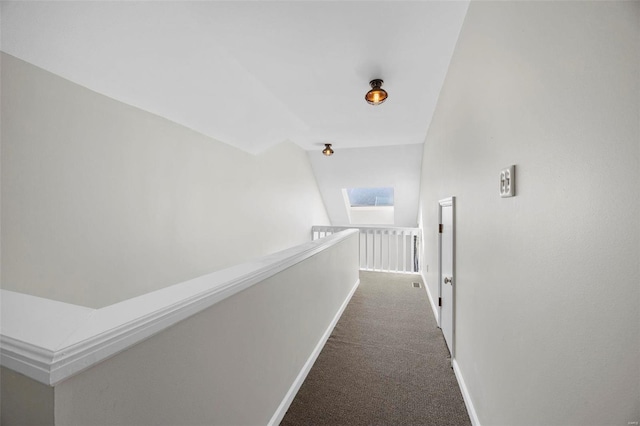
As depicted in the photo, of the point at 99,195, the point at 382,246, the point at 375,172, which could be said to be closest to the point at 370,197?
the point at 375,172

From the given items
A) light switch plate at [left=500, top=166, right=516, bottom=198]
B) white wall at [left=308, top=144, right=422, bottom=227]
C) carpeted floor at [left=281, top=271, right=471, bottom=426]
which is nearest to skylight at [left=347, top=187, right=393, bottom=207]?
white wall at [left=308, top=144, right=422, bottom=227]

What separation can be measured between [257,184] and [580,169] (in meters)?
3.74

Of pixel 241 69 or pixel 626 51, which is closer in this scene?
pixel 626 51

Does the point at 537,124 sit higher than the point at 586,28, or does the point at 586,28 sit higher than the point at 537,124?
the point at 586,28

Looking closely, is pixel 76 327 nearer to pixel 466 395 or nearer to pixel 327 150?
pixel 466 395

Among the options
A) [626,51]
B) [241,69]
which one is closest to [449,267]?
[626,51]

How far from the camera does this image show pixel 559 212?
774mm

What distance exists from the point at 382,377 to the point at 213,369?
1.51 meters

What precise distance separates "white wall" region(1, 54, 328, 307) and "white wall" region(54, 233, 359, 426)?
4.76 ft

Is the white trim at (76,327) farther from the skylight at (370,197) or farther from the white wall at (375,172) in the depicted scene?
the skylight at (370,197)

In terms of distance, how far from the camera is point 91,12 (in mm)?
1491

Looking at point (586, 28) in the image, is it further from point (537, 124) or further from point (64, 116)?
point (64, 116)

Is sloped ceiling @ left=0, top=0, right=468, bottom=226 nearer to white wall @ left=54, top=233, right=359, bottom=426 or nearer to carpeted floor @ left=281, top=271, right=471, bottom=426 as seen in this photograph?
white wall @ left=54, top=233, right=359, bottom=426

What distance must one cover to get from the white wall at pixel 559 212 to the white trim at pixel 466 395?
0.14 metres
